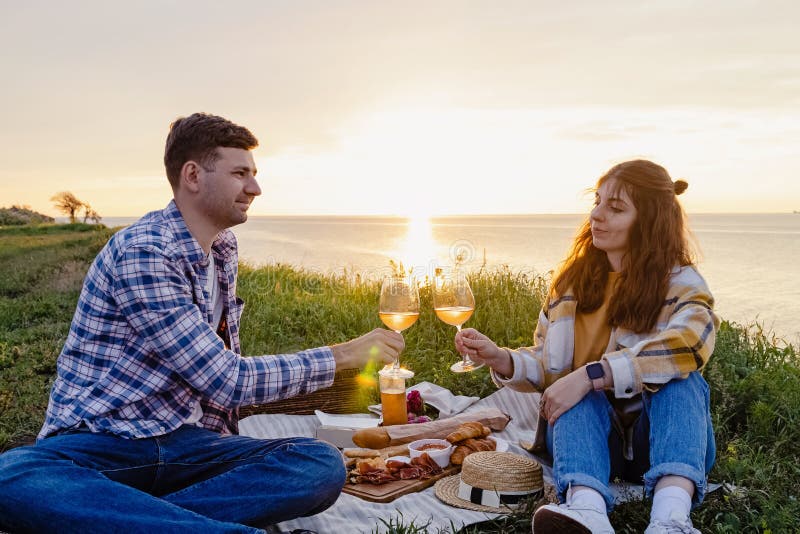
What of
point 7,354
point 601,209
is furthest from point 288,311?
point 601,209

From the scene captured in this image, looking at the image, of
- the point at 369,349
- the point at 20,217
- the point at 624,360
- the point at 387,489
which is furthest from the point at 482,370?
the point at 20,217

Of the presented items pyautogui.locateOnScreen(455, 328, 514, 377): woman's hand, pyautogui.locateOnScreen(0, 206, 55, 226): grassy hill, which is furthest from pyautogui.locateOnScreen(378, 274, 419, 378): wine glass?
pyautogui.locateOnScreen(0, 206, 55, 226): grassy hill

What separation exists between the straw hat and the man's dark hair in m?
1.99

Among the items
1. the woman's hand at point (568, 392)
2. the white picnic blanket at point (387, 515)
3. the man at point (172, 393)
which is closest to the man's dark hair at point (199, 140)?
the man at point (172, 393)

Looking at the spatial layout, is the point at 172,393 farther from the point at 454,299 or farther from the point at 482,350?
the point at 482,350

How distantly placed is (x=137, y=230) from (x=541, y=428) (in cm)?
250

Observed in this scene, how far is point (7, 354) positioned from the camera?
7484 millimetres

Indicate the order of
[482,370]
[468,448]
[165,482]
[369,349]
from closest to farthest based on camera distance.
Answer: [165,482] → [369,349] → [468,448] → [482,370]

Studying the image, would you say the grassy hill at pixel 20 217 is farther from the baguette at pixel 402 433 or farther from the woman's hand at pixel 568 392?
the woman's hand at pixel 568 392

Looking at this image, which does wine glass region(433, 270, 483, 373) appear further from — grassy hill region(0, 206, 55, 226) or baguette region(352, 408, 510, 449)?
grassy hill region(0, 206, 55, 226)

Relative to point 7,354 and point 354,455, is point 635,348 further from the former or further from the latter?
point 7,354

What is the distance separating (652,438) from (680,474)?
23cm

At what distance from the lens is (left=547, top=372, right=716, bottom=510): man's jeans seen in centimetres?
305

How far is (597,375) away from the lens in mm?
3330
